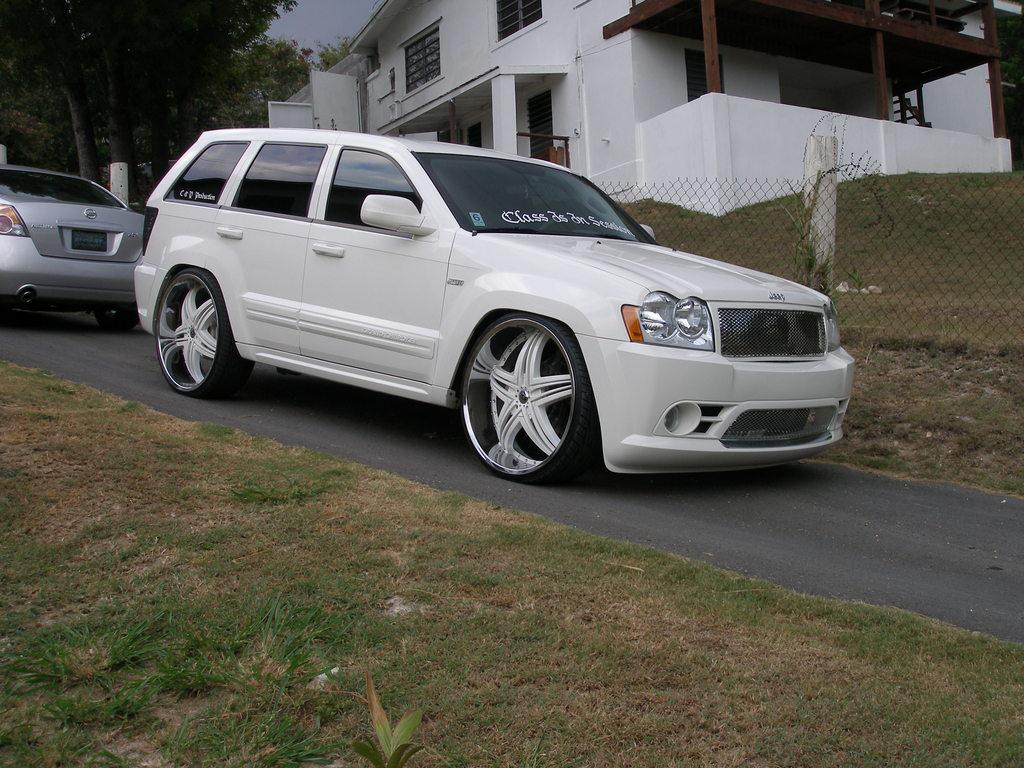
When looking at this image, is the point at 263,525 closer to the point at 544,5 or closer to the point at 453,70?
the point at 544,5

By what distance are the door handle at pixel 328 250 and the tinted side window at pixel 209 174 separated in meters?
1.15

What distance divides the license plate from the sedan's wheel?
5.25m

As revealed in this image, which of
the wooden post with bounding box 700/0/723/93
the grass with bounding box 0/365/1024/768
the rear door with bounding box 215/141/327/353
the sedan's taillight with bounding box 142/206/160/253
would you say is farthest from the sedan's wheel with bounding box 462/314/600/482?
the wooden post with bounding box 700/0/723/93

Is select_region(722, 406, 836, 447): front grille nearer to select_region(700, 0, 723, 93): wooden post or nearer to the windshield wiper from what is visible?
the windshield wiper

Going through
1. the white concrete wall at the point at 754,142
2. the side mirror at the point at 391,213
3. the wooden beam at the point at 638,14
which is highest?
the wooden beam at the point at 638,14

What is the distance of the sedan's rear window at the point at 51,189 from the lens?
969 cm

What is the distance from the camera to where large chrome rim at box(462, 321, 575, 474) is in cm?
548

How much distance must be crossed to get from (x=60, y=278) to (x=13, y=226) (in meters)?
0.57

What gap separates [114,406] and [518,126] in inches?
704

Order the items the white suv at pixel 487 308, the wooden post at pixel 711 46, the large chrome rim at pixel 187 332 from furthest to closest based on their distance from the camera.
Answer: the wooden post at pixel 711 46
the large chrome rim at pixel 187 332
the white suv at pixel 487 308

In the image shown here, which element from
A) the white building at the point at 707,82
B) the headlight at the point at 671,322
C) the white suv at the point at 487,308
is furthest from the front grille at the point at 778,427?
the white building at the point at 707,82

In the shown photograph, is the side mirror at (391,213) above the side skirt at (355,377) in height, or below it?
above

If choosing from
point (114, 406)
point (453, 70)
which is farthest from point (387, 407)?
point (453, 70)

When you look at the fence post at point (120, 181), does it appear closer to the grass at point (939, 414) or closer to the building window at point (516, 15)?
the building window at point (516, 15)
